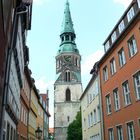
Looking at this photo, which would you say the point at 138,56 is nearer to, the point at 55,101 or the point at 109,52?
the point at 109,52

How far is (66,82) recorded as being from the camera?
77.6 meters

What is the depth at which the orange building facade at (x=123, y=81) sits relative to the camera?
1958 centimetres

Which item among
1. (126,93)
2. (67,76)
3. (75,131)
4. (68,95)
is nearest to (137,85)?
(126,93)

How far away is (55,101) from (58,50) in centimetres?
1736

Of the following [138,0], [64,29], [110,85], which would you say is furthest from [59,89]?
[138,0]

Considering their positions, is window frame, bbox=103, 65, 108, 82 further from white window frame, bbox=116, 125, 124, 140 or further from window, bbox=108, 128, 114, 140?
white window frame, bbox=116, 125, 124, 140

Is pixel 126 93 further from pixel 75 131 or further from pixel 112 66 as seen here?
pixel 75 131

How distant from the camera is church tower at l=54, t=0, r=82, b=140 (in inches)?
2869

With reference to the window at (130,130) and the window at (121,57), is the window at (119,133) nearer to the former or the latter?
the window at (130,130)

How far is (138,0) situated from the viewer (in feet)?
68.0

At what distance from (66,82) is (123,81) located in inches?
2205

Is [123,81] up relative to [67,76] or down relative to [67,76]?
down

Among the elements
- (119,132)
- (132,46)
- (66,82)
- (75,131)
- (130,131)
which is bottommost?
(130,131)

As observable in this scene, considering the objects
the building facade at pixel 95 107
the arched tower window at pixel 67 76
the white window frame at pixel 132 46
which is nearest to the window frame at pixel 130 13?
the white window frame at pixel 132 46
